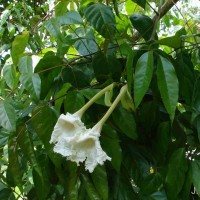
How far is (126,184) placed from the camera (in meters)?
0.61

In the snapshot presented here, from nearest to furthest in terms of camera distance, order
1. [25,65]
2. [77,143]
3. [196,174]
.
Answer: [77,143]
[196,174]
[25,65]

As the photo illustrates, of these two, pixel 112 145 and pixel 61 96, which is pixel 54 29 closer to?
pixel 61 96

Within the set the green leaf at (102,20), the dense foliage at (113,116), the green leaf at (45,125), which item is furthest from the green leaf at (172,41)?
the green leaf at (45,125)

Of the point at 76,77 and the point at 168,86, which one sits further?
the point at 76,77

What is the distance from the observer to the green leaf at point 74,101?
575 millimetres

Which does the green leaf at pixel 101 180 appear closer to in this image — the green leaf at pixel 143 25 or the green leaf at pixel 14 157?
the green leaf at pixel 14 157

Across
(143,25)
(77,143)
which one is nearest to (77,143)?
(77,143)

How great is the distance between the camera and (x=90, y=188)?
0.58 metres

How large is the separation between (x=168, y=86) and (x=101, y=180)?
0.60 feet

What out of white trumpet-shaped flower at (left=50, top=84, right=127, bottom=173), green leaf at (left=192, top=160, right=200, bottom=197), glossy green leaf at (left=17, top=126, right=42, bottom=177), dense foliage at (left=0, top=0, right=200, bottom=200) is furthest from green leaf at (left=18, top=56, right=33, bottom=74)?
green leaf at (left=192, top=160, right=200, bottom=197)

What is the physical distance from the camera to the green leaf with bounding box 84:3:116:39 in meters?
0.63

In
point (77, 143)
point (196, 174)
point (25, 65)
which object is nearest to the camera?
point (77, 143)

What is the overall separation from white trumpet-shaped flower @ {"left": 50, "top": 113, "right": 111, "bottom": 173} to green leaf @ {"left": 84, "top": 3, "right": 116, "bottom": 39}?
0.22 meters

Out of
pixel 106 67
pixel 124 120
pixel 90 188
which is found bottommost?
pixel 90 188
